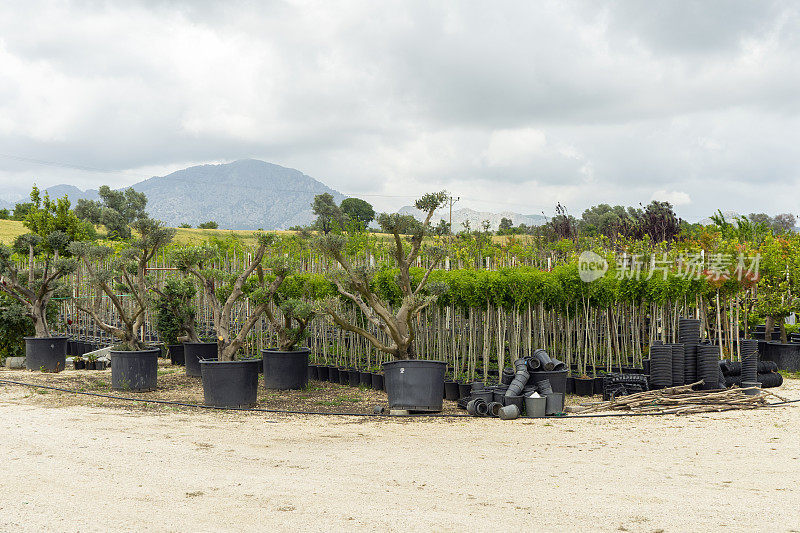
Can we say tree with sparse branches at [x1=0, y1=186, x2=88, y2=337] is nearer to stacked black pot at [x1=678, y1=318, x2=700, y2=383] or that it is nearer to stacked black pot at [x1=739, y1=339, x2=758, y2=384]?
stacked black pot at [x1=678, y1=318, x2=700, y2=383]

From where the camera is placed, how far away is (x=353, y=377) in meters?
11.4

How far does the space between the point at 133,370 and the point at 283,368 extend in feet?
7.75

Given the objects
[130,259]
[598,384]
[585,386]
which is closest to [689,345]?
[598,384]

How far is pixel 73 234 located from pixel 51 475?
40.2 feet

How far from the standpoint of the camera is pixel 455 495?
4926 millimetres

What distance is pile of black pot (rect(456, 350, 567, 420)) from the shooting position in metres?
8.52

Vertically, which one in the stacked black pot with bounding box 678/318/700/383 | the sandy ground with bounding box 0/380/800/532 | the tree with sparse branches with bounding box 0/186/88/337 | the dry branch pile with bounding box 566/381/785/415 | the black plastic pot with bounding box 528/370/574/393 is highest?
the tree with sparse branches with bounding box 0/186/88/337

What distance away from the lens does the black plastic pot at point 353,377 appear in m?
11.3

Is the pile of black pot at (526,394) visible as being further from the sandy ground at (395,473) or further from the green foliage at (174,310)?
the green foliage at (174,310)

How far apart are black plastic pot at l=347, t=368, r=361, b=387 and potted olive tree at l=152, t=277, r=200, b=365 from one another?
3.12 m

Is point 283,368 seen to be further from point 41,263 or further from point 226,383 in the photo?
point 41,263

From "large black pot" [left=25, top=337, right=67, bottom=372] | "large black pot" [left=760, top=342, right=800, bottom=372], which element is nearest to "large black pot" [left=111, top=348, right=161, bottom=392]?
"large black pot" [left=25, top=337, right=67, bottom=372]

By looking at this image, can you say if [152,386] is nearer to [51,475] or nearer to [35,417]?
→ [35,417]

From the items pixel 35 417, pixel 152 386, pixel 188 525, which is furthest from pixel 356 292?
pixel 188 525
